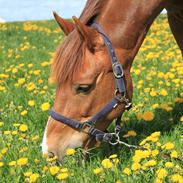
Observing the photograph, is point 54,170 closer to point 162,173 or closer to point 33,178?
point 33,178

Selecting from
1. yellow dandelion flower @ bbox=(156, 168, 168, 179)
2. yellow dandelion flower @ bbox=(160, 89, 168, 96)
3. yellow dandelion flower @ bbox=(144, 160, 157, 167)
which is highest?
yellow dandelion flower @ bbox=(156, 168, 168, 179)

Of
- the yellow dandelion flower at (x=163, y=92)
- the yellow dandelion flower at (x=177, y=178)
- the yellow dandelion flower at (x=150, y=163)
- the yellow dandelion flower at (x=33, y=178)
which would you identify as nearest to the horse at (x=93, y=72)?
the yellow dandelion flower at (x=33, y=178)

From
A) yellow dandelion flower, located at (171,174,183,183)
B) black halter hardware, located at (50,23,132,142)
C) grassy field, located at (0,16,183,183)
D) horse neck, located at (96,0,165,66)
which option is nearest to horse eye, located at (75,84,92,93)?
black halter hardware, located at (50,23,132,142)

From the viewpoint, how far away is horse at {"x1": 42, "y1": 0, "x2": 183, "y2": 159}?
3.70 metres

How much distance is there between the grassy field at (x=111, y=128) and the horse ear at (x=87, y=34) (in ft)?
2.95

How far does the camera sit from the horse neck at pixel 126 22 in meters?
3.87

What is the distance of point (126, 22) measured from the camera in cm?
389

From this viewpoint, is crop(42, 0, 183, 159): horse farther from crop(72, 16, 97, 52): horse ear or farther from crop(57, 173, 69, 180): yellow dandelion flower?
crop(57, 173, 69, 180): yellow dandelion flower

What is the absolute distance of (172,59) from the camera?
8406mm

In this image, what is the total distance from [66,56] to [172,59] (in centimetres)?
503

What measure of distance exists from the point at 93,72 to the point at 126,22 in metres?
0.53

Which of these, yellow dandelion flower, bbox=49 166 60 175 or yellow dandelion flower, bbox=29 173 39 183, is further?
yellow dandelion flower, bbox=49 166 60 175

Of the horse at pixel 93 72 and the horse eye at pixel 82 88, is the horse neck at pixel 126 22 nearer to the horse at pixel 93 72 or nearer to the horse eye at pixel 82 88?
the horse at pixel 93 72

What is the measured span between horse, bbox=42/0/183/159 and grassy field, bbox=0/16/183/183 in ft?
0.76
